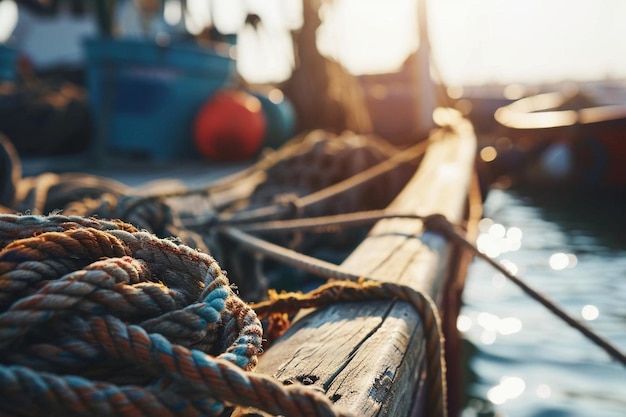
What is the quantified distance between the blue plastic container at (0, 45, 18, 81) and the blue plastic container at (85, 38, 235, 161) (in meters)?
5.07

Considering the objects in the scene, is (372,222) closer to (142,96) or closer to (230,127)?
(230,127)

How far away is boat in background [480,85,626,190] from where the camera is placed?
8844mm

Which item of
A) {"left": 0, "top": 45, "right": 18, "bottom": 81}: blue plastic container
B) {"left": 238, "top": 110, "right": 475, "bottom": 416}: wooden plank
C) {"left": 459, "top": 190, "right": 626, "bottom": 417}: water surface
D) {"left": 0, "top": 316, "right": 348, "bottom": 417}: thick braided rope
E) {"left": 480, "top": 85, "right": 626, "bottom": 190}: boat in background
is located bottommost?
{"left": 0, "top": 316, "right": 348, "bottom": 417}: thick braided rope

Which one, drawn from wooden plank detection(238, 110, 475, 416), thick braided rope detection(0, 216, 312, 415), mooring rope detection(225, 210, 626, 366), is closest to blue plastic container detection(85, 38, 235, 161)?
mooring rope detection(225, 210, 626, 366)

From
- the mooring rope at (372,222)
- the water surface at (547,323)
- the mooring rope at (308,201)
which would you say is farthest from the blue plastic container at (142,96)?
the mooring rope at (372,222)

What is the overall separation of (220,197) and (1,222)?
9.09 ft

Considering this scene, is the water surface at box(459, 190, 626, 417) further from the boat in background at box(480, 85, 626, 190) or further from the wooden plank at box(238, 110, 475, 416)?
the boat in background at box(480, 85, 626, 190)

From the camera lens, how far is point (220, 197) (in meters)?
3.72

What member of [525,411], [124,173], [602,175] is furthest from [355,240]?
[602,175]

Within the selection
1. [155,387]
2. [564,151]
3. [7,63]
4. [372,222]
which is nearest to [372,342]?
[155,387]

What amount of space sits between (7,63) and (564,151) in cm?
1040

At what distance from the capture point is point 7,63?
37.5 ft

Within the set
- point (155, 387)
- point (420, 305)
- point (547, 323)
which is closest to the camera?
point (155, 387)

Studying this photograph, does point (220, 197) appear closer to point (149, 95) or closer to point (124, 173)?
point (124, 173)
